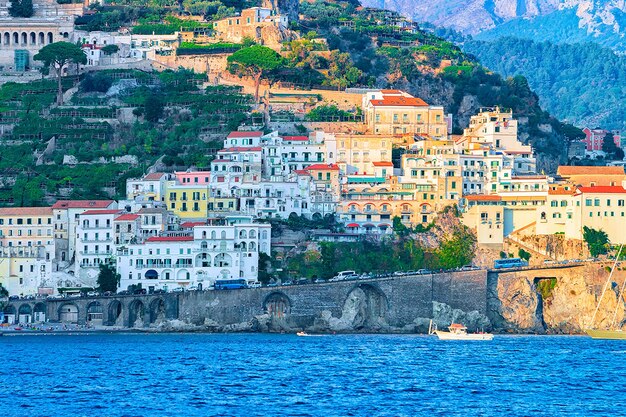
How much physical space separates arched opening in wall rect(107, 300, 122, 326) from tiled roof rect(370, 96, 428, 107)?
974 inches

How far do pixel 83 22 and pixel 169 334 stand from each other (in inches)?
1487

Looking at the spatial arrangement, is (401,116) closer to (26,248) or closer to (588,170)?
(588,170)

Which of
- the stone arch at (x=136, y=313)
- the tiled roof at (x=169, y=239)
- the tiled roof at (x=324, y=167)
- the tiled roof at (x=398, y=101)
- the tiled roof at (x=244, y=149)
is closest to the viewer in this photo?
the stone arch at (x=136, y=313)

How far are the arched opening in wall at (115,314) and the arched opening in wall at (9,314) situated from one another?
17.6 ft

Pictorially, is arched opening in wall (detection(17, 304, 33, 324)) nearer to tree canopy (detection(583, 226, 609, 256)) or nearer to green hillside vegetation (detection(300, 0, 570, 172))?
green hillside vegetation (detection(300, 0, 570, 172))

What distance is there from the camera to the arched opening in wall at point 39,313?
309 ft

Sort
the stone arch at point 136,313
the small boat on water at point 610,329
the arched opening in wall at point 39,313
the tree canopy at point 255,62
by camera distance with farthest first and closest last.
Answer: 1. the tree canopy at point 255,62
2. the arched opening in wall at point 39,313
3. the stone arch at point 136,313
4. the small boat on water at point 610,329

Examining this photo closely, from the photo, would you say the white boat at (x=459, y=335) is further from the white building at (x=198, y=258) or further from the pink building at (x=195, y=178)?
the pink building at (x=195, y=178)

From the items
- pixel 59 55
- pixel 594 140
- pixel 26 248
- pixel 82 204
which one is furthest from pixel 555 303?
pixel 594 140

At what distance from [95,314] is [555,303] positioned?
25215mm

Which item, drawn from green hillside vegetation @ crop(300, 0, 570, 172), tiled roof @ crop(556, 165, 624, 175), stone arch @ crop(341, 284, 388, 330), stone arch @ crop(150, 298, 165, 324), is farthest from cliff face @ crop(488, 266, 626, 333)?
green hillside vegetation @ crop(300, 0, 570, 172)

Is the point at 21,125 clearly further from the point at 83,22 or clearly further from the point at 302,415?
the point at 302,415

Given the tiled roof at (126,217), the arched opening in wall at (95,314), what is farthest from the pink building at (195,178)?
the arched opening in wall at (95,314)

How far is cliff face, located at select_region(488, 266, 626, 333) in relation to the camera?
9375cm
